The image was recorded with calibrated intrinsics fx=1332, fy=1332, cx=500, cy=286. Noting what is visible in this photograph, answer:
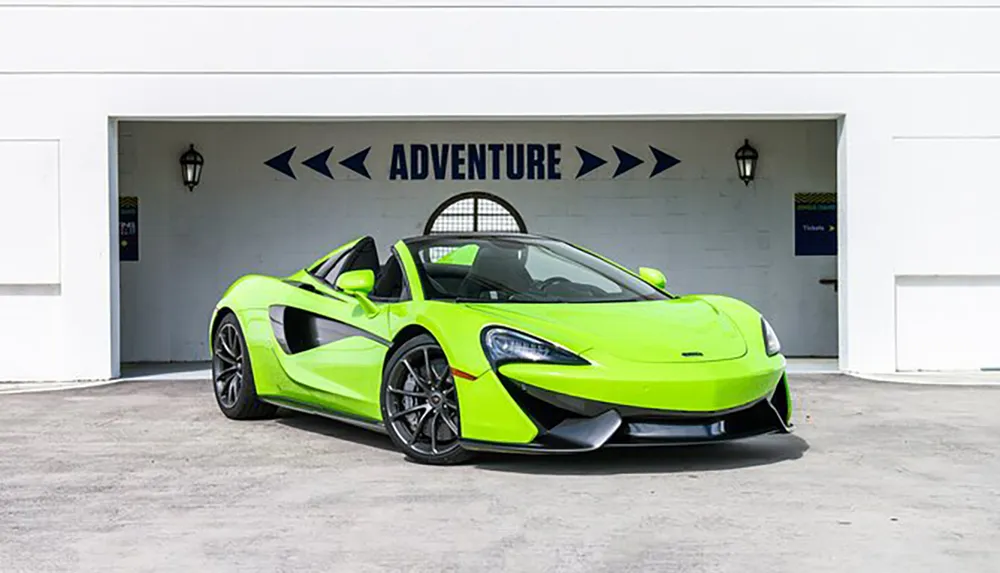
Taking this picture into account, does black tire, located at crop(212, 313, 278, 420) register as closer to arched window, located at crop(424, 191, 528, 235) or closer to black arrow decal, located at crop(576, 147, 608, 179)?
arched window, located at crop(424, 191, 528, 235)

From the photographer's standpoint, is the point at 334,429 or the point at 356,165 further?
the point at 356,165

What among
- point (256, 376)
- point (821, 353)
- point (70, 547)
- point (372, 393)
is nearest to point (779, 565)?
point (70, 547)

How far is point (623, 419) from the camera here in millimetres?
5785

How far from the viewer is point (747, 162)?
14.3 metres

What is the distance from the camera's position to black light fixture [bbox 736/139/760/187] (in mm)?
14297

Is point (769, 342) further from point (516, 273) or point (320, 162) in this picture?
point (320, 162)

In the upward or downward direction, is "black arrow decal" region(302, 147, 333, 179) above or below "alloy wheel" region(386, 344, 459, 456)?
above

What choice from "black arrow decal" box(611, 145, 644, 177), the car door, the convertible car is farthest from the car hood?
"black arrow decal" box(611, 145, 644, 177)

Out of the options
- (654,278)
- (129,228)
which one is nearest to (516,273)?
(654,278)

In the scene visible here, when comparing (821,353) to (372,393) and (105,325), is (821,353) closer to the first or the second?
(105,325)

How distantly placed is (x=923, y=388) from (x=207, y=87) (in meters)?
6.34

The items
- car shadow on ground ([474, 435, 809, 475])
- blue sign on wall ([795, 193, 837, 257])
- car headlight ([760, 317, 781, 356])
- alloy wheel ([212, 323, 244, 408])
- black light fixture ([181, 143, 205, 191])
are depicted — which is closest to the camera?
car shadow on ground ([474, 435, 809, 475])

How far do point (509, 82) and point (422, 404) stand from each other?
5545 millimetres

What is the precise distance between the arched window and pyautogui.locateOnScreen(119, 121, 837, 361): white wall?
0.10m
